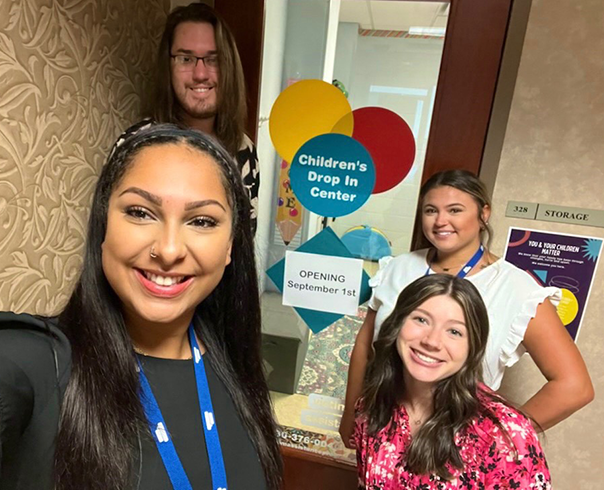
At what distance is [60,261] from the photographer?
1.20 m

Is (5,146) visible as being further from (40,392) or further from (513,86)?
(513,86)

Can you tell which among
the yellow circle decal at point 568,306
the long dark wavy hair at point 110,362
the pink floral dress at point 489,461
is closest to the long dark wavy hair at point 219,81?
the long dark wavy hair at point 110,362

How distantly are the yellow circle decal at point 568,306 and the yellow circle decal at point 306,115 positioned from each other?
0.90 meters

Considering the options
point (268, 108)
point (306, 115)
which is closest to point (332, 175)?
point (306, 115)

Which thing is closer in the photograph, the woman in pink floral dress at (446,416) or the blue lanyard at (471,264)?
the woman in pink floral dress at (446,416)

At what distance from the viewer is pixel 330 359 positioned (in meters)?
1.75

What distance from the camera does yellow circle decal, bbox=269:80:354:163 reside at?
1.50 meters

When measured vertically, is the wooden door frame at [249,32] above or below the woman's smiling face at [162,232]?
above

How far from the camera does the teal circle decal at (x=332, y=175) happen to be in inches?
59.9

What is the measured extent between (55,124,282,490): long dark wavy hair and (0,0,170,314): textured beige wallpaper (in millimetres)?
470

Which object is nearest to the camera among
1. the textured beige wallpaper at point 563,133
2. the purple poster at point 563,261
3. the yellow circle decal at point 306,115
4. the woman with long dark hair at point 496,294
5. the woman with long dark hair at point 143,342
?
the woman with long dark hair at point 143,342

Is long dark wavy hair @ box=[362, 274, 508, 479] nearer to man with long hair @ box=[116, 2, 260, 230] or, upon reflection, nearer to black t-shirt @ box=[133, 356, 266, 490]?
black t-shirt @ box=[133, 356, 266, 490]

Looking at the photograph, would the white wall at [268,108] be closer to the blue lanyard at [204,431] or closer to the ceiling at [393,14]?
the ceiling at [393,14]

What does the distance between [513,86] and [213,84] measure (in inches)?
36.7
